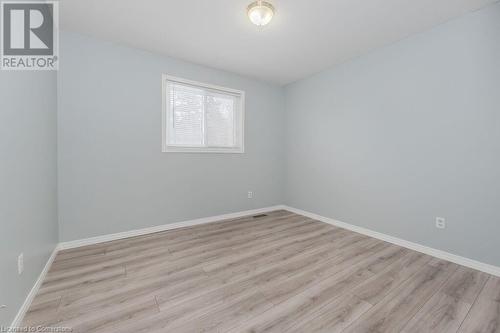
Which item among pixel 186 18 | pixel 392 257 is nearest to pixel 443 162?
pixel 392 257

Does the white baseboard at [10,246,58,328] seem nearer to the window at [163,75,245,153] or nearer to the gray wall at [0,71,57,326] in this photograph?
the gray wall at [0,71,57,326]

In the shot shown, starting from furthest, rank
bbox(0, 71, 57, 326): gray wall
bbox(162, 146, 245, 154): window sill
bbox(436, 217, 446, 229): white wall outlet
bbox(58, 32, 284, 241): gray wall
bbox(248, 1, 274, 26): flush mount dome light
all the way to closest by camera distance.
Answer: bbox(162, 146, 245, 154): window sill
bbox(58, 32, 284, 241): gray wall
bbox(436, 217, 446, 229): white wall outlet
bbox(248, 1, 274, 26): flush mount dome light
bbox(0, 71, 57, 326): gray wall

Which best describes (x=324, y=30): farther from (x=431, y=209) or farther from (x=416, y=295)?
(x=416, y=295)

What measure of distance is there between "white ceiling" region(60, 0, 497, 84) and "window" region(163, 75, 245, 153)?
1.61ft

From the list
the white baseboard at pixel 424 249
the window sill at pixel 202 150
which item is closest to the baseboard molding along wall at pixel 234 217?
the white baseboard at pixel 424 249

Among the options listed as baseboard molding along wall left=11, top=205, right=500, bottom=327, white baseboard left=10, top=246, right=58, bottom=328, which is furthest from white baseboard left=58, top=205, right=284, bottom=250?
white baseboard left=10, top=246, right=58, bottom=328

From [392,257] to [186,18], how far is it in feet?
11.6

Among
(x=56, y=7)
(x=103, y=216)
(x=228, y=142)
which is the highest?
(x=56, y=7)

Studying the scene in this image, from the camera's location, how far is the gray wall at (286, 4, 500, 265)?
197cm

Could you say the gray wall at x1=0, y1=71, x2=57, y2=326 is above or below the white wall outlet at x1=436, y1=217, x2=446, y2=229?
above

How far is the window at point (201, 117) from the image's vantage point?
3.07 metres

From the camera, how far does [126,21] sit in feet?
7.32

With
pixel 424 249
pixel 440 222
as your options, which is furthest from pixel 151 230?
pixel 440 222

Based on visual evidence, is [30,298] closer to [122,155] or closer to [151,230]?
[151,230]
